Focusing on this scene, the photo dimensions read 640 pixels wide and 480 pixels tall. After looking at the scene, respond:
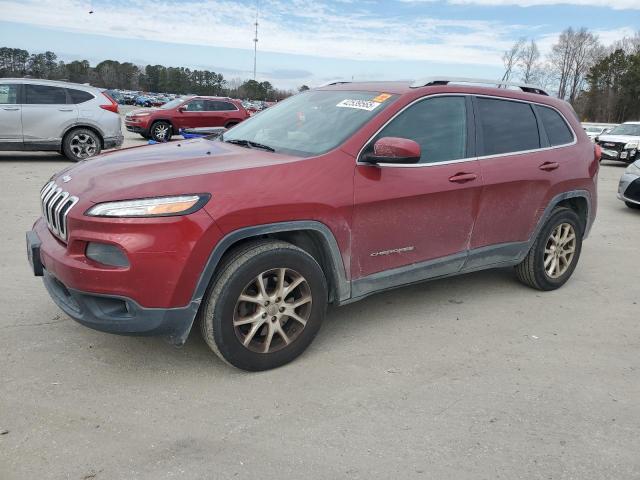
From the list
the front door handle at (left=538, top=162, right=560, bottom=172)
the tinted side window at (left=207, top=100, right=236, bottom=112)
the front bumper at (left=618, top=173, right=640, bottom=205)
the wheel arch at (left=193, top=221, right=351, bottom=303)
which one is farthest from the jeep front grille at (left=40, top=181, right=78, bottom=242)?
the tinted side window at (left=207, top=100, right=236, bottom=112)

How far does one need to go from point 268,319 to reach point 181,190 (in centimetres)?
89

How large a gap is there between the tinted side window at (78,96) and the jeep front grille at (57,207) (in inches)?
359

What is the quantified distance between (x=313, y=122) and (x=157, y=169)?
125cm

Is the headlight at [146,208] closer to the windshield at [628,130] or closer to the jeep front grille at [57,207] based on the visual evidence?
the jeep front grille at [57,207]

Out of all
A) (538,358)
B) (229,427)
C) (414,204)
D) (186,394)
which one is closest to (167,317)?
(186,394)

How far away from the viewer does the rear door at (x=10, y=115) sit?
1109cm

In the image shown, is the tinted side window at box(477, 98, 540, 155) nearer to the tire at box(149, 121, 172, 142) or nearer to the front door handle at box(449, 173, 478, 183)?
the front door handle at box(449, 173, 478, 183)

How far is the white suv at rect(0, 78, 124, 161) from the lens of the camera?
36.7 feet

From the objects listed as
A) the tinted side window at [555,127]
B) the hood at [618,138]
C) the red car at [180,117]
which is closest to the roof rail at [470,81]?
Answer: the tinted side window at [555,127]

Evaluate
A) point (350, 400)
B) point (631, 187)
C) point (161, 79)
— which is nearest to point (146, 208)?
point (350, 400)

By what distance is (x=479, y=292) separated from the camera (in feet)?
16.5

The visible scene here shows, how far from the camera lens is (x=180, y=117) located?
60.7ft

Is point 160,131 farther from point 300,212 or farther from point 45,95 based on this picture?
point 300,212

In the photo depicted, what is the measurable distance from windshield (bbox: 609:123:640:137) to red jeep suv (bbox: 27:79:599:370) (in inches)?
729
